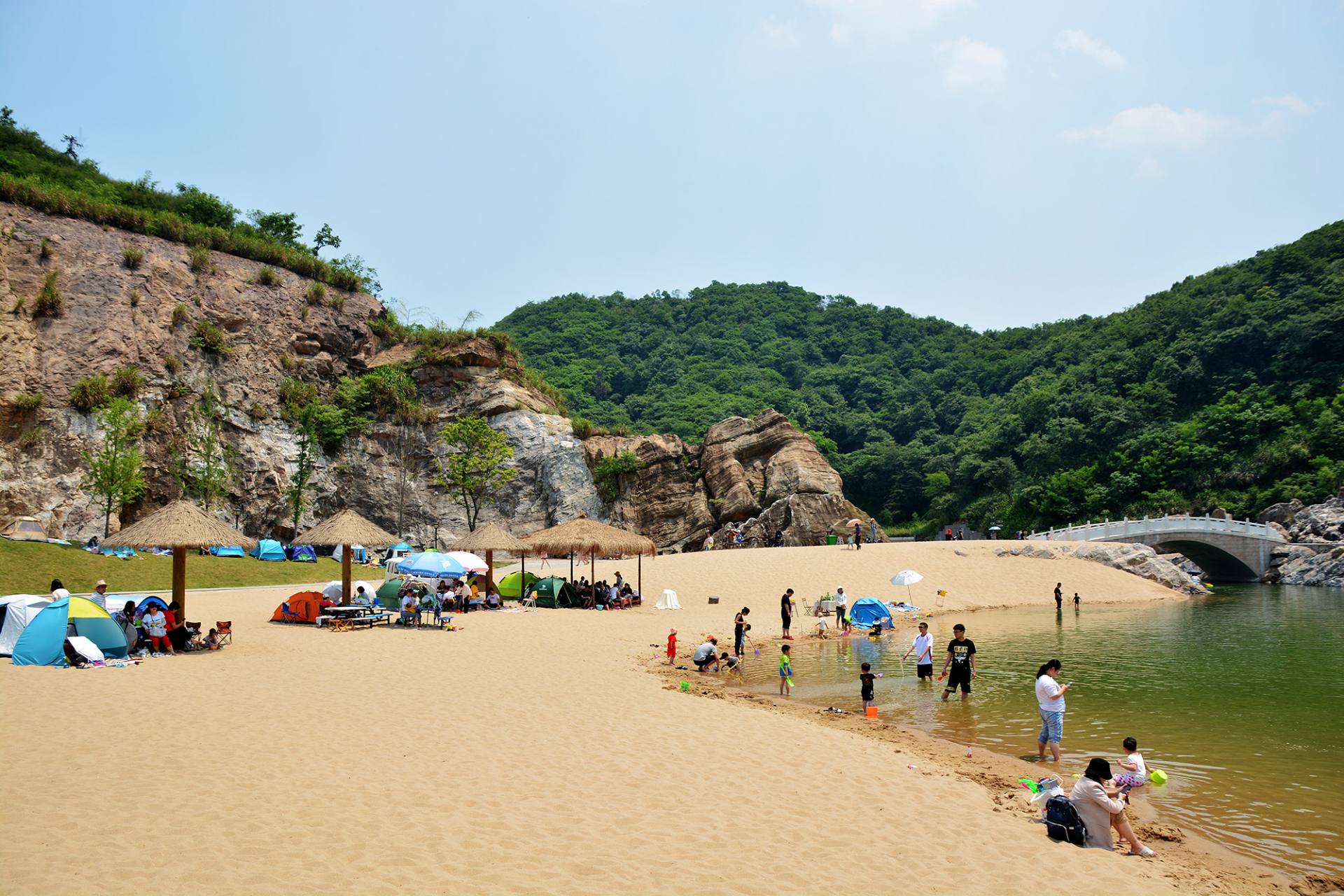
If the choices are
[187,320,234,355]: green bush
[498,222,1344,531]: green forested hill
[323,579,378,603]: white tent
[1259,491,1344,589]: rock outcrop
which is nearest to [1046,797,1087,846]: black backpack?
[323,579,378,603]: white tent

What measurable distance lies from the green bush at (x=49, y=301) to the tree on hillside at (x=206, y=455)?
6362 millimetres

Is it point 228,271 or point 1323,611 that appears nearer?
point 1323,611

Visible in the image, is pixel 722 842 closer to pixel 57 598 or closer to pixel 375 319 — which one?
pixel 57 598

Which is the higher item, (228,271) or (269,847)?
(228,271)

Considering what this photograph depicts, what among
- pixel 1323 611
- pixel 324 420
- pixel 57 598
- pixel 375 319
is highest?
pixel 375 319

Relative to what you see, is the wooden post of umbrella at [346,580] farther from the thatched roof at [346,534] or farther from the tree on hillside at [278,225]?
the tree on hillside at [278,225]

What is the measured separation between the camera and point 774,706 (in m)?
12.0

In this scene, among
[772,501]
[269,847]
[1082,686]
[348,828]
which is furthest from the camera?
[772,501]

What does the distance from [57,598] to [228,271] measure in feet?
110

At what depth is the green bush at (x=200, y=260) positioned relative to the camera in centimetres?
3978

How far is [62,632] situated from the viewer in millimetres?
12430

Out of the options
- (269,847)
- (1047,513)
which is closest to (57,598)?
(269,847)

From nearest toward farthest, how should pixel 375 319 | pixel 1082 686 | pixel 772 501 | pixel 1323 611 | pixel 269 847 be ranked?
pixel 269 847
pixel 1082 686
pixel 1323 611
pixel 772 501
pixel 375 319

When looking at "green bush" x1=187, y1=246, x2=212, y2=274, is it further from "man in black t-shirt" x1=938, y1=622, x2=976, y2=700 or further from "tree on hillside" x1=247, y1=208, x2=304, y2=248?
"man in black t-shirt" x1=938, y1=622, x2=976, y2=700
